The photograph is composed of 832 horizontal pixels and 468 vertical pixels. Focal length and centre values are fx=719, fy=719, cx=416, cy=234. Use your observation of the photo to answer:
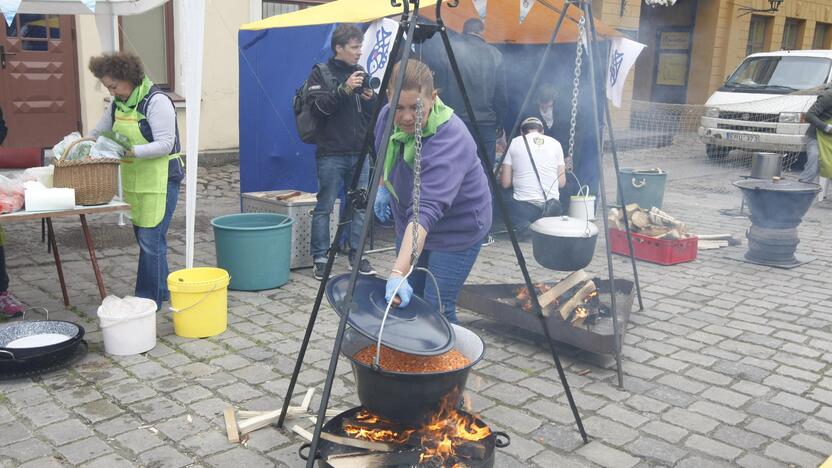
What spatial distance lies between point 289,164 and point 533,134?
2442mm

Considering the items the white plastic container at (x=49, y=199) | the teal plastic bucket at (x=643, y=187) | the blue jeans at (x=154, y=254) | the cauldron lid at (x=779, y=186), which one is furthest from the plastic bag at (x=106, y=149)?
the cauldron lid at (x=779, y=186)

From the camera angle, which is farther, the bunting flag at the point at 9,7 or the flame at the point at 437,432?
the bunting flag at the point at 9,7

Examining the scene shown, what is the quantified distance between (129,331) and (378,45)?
11.3ft

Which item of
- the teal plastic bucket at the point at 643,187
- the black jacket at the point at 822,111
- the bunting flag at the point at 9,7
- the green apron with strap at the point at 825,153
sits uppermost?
the bunting flag at the point at 9,7

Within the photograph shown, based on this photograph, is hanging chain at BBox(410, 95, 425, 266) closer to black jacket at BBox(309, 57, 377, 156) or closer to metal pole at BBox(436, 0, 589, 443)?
metal pole at BBox(436, 0, 589, 443)

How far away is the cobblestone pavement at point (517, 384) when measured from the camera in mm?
3457

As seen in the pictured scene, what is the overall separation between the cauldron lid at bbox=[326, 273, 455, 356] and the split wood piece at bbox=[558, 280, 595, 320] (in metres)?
1.81

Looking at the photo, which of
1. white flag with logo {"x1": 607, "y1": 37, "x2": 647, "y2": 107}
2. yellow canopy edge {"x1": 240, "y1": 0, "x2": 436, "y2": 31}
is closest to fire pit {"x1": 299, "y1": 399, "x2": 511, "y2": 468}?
yellow canopy edge {"x1": 240, "y1": 0, "x2": 436, "y2": 31}

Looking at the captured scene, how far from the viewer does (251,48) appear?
738 centimetres

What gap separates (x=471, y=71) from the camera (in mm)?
7086

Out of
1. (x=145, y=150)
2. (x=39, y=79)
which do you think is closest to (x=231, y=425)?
(x=145, y=150)

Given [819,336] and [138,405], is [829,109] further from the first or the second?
[138,405]

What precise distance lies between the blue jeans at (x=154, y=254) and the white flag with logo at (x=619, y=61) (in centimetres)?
499

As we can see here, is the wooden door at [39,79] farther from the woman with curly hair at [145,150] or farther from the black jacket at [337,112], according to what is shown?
the black jacket at [337,112]
